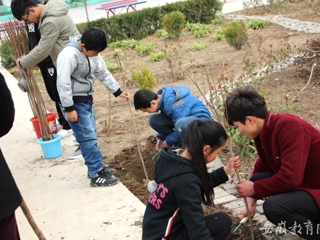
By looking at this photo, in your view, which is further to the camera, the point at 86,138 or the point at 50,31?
the point at 50,31

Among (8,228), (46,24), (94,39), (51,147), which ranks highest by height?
(46,24)

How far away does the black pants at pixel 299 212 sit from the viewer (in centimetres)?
257

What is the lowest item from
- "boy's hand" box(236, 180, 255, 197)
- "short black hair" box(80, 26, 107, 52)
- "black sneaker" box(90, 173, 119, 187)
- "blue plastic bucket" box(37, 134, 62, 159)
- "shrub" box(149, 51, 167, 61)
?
A: "black sneaker" box(90, 173, 119, 187)

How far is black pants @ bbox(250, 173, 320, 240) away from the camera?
2.57 meters

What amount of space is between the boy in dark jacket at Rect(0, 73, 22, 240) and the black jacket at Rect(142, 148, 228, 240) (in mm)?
781

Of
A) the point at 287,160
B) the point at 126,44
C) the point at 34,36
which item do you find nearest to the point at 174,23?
the point at 126,44

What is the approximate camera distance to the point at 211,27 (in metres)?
13.2

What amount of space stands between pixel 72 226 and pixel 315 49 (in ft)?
14.1

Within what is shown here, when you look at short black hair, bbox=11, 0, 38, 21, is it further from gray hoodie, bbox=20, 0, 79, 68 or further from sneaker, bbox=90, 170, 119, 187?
sneaker, bbox=90, 170, 119, 187

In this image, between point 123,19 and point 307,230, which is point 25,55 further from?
point 123,19

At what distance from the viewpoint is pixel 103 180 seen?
4.05 m

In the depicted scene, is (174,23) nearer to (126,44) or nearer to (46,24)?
(126,44)

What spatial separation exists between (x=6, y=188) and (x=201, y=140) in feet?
3.31

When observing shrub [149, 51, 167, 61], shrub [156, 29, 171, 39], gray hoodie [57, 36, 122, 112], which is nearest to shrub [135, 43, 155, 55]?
shrub [149, 51, 167, 61]
